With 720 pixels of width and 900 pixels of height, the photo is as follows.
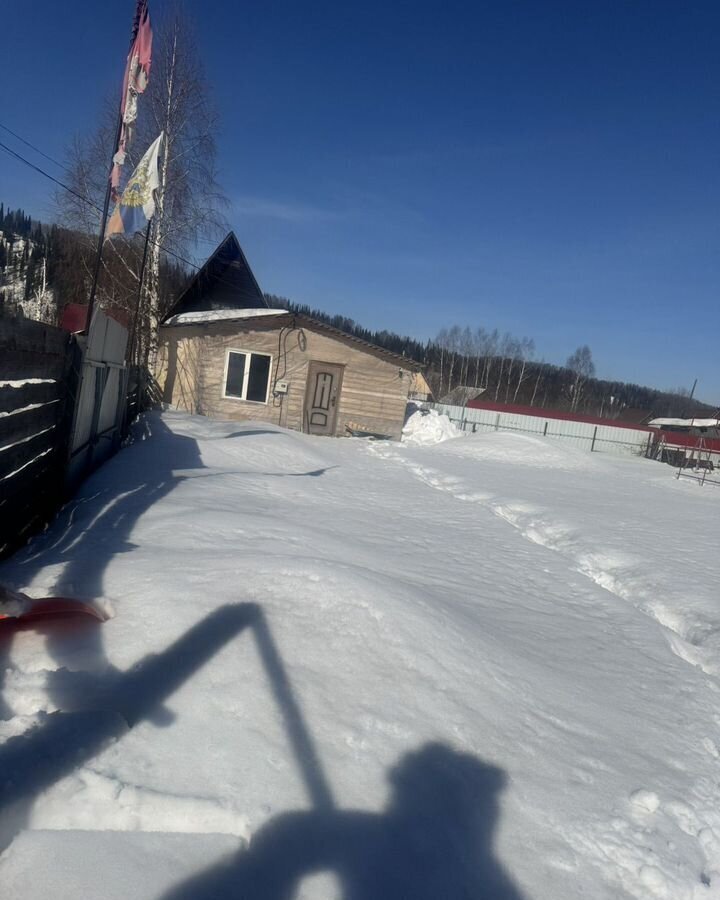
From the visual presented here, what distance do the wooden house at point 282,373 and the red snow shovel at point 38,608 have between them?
13.9 meters

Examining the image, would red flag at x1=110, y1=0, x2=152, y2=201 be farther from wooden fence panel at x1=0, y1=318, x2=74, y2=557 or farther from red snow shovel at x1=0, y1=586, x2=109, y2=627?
red snow shovel at x1=0, y1=586, x2=109, y2=627

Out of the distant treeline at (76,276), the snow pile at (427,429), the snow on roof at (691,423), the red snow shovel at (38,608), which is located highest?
the distant treeline at (76,276)

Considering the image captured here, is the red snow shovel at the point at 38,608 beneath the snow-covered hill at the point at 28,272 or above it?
beneath

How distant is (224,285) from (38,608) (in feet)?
73.9

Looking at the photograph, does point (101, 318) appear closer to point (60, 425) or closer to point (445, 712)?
point (60, 425)

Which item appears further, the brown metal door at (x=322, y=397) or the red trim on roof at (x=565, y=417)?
the red trim on roof at (x=565, y=417)

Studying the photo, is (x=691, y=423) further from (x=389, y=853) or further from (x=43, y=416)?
(x=389, y=853)

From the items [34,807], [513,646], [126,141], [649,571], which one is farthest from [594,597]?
[126,141]

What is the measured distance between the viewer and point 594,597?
548 cm

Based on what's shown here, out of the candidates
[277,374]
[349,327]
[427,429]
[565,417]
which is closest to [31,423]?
[277,374]

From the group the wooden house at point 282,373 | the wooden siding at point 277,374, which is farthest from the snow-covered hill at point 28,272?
the wooden house at point 282,373

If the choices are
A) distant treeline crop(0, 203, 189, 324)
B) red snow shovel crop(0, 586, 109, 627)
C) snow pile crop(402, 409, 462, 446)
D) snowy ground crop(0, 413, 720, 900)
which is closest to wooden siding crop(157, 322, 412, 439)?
distant treeline crop(0, 203, 189, 324)

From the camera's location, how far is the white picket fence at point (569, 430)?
3187 cm

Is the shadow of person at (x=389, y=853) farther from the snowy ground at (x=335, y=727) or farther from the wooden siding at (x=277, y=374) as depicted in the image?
the wooden siding at (x=277, y=374)
